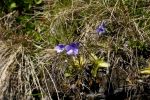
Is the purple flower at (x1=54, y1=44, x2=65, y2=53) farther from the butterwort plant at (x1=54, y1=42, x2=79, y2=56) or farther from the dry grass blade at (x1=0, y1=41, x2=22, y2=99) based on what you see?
the dry grass blade at (x1=0, y1=41, x2=22, y2=99)

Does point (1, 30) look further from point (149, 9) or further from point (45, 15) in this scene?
point (149, 9)

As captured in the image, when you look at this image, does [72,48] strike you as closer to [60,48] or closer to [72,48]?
[72,48]

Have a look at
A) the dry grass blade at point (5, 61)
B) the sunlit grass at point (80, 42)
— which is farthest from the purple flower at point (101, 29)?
the dry grass blade at point (5, 61)

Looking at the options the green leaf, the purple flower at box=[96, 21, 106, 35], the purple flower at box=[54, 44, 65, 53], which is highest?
the purple flower at box=[96, 21, 106, 35]

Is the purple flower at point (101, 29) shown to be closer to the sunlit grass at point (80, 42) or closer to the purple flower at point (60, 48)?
the sunlit grass at point (80, 42)

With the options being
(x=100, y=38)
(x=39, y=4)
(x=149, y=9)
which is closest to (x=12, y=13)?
(x=39, y=4)

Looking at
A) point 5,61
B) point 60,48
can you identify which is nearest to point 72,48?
point 60,48

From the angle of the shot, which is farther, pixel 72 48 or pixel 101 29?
pixel 101 29

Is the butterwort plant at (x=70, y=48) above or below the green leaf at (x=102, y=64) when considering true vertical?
above

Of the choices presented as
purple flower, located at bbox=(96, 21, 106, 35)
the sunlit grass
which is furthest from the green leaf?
purple flower, located at bbox=(96, 21, 106, 35)
